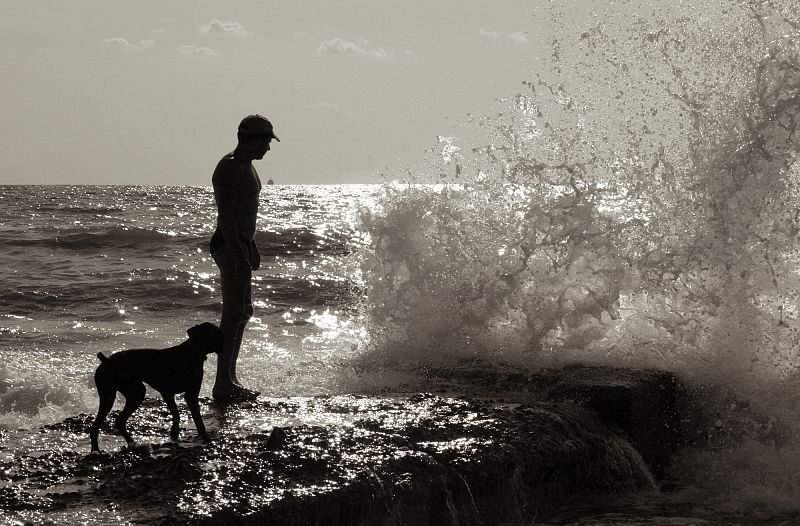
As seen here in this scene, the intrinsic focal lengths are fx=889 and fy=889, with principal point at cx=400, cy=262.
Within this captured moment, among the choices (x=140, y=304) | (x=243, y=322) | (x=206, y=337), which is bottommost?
(x=140, y=304)

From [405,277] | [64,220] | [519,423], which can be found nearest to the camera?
[519,423]

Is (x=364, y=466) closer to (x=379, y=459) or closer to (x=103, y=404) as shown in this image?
(x=379, y=459)

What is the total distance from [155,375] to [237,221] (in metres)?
1.64

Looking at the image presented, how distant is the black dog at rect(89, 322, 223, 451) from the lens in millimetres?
4020

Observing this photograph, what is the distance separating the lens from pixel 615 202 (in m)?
7.62

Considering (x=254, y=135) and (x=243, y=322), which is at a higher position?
(x=254, y=135)

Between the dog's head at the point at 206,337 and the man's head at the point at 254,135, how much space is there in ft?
5.10

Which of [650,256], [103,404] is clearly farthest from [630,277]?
[103,404]

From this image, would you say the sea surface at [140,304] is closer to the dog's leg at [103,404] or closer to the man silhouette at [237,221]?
the man silhouette at [237,221]

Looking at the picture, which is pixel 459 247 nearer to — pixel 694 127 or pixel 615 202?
pixel 615 202

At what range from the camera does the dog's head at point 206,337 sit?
430cm

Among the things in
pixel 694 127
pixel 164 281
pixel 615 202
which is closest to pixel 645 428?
pixel 615 202

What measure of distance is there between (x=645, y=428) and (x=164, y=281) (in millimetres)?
11971

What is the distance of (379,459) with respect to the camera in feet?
13.4
